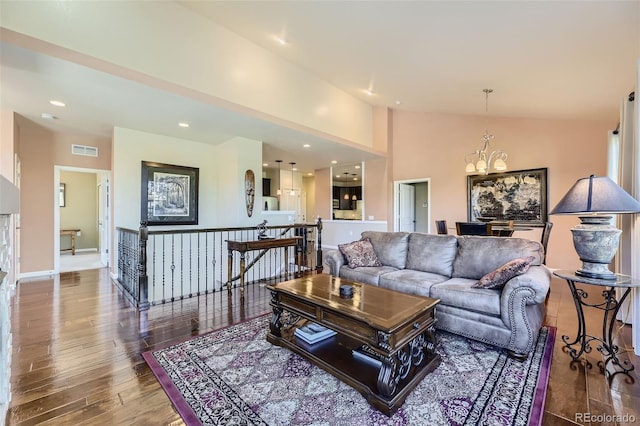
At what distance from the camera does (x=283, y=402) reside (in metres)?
1.82

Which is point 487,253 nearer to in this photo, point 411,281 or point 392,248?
point 411,281

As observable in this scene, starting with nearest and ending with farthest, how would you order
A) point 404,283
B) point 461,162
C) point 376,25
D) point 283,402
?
point 283,402
point 404,283
point 376,25
point 461,162

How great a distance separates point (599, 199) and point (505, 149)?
4.54 meters

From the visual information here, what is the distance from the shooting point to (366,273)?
3.58 metres

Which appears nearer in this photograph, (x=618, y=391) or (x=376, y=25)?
(x=618, y=391)

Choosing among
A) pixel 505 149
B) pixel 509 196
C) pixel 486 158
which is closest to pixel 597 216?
pixel 509 196

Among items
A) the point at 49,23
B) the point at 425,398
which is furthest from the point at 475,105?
the point at 49,23

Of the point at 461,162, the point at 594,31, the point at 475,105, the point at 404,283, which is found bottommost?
the point at 404,283

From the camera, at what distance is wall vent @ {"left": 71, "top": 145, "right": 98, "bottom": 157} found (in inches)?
227

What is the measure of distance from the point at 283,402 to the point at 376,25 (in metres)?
4.08

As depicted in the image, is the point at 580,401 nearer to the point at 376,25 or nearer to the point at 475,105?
the point at 376,25

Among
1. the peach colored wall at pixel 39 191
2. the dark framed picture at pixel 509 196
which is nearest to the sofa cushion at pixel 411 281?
the dark framed picture at pixel 509 196

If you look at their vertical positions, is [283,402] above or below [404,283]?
below

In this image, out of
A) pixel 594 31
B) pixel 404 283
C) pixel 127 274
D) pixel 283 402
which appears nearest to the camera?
pixel 283 402
